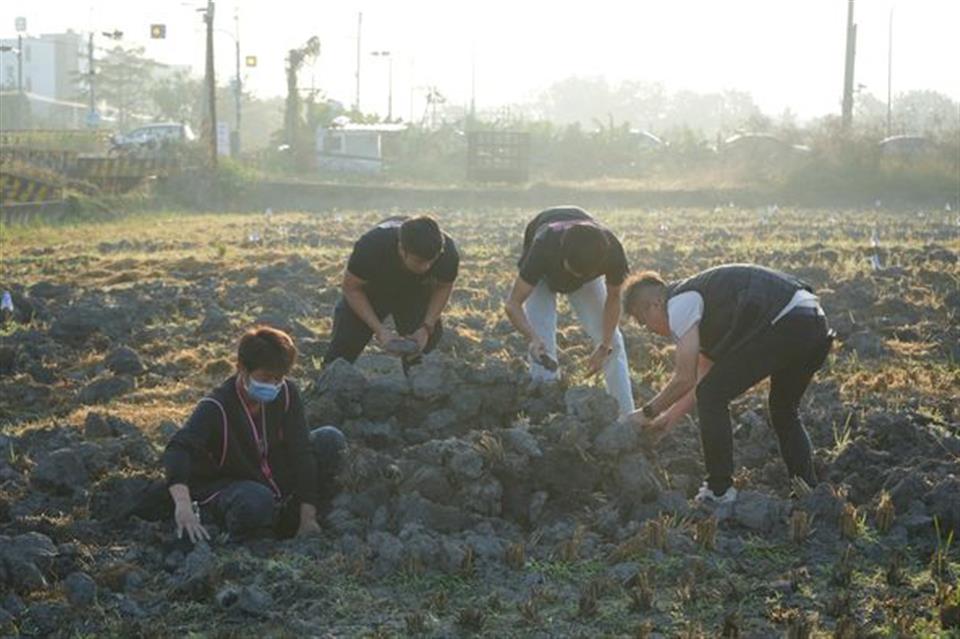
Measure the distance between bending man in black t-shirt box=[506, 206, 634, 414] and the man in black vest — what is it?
2.21 ft

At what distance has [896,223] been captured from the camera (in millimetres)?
24859

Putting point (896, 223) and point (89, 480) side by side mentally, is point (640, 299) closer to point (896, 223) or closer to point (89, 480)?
point (89, 480)

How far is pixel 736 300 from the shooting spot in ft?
21.1

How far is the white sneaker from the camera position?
6469 mm

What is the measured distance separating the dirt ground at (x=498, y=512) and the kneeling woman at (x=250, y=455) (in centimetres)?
16

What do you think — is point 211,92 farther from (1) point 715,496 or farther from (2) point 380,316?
(1) point 715,496

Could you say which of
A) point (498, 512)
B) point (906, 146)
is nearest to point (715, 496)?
point (498, 512)

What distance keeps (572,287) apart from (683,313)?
142 cm

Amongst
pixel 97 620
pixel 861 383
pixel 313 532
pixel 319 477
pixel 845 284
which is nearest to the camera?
pixel 97 620

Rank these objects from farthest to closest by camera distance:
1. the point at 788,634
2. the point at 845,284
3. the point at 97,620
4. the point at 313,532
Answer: the point at 845,284 → the point at 313,532 → the point at 97,620 → the point at 788,634

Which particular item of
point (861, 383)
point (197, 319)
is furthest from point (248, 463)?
point (197, 319)

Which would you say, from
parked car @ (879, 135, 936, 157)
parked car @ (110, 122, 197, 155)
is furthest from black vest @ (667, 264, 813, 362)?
parked car @ (110, 122, 197, 155)

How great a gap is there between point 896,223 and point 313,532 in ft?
66.7

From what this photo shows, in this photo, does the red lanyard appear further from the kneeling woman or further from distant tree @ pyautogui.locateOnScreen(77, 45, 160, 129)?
distant tree @ pyautogui.locateOnScreen(77, 45, 160, 129)
